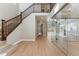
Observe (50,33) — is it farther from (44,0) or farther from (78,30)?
(44,0)

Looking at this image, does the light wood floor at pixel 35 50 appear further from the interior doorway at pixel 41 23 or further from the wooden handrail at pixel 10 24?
the interior doorway at pixel 41 23

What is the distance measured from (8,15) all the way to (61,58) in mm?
6989

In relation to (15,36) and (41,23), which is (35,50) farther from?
(41,23)

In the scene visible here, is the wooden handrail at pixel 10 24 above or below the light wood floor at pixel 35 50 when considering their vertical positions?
above

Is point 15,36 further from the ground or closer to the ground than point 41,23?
closer to the ground

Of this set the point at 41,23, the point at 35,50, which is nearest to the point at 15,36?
the point at 35,50

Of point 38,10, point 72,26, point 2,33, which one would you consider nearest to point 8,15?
point 2,33

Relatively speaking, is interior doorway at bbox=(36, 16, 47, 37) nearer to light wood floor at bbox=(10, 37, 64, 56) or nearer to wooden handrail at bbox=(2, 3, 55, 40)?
wooden handrail at bbox=(2, 3, 55, 40)

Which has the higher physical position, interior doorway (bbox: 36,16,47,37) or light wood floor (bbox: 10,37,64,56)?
interior doorway (bbox: 36,16,47,37)

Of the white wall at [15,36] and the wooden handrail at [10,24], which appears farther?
the wooden handrail at [10,24]

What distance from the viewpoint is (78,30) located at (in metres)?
5.57

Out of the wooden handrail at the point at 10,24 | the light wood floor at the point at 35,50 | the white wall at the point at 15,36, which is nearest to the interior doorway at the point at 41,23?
the wooden handrail at the point at 10,24

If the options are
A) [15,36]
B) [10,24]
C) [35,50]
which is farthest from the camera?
[10,24]

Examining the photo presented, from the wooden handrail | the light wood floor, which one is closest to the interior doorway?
the wooden handrail
